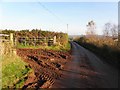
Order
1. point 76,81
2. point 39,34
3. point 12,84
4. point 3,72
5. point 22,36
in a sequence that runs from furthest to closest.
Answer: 1. point 39,34
2. point 22,36
3. point 3,72
4. point 76,81
5. point 12,84

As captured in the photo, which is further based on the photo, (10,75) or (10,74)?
(10,74)

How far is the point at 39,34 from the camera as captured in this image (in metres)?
43.4

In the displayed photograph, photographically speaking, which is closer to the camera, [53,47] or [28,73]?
[28,73]

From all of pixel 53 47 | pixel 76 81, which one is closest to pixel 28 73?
pixel 76 81

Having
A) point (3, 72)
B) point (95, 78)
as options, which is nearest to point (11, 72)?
point (3, 72)

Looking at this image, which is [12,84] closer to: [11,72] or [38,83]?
[38,83]

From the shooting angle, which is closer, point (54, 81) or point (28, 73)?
point (54, 81)

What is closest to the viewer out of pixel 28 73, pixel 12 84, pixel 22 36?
pixel 12 84

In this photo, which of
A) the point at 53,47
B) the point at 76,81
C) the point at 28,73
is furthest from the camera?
the point at 53,47

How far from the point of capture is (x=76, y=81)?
11.9 meters

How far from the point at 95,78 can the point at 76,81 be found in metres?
1.45

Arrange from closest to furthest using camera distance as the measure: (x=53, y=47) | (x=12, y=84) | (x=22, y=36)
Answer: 1. (x=12, y=84)
2. (x=53, y=47)
3. (x=22, y=36)

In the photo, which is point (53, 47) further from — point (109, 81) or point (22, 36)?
point (109, 81)

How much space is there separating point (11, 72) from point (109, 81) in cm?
534
